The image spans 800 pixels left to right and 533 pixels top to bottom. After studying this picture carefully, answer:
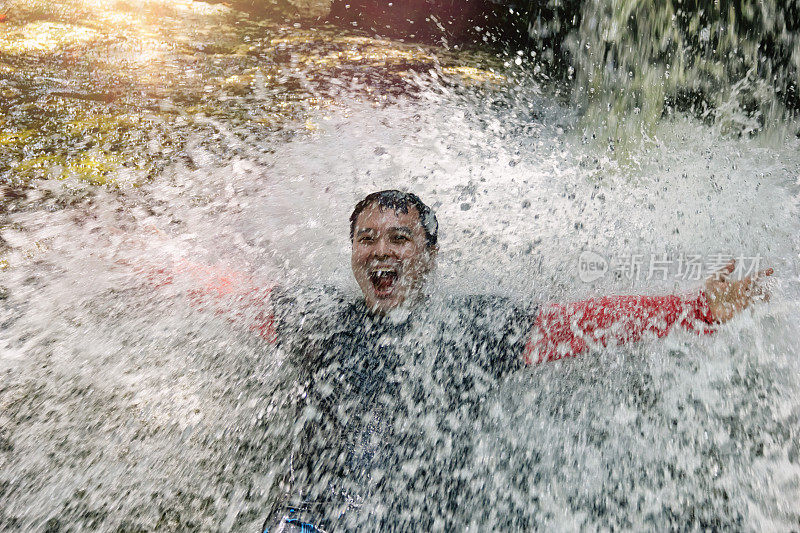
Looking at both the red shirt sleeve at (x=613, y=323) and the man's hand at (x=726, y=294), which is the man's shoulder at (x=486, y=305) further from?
the man's hand at (x=726, y=294)

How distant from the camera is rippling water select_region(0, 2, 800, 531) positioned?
2.49 m

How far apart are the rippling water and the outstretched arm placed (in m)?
0.28

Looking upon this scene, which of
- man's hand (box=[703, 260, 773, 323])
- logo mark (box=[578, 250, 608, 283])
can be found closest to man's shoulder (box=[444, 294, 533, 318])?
man's hand (box=[703, 260, 773, 323])

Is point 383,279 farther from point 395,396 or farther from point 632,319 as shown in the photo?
point 632,319

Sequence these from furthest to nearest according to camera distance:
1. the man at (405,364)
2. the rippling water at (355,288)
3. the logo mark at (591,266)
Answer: the logo mark at (591,266)
the rippling water at (355,288)
the man at (405,364)

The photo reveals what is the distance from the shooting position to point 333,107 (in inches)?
232

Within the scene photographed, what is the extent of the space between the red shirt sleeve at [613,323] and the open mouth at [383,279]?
75 cm

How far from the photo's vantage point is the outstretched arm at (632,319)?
2.33 metres

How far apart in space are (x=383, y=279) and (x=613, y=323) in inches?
Answer: 44.2

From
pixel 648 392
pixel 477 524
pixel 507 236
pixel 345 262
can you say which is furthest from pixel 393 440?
pixel 507 236

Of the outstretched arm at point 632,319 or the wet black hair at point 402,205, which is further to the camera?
the wet black hair at point 402,205

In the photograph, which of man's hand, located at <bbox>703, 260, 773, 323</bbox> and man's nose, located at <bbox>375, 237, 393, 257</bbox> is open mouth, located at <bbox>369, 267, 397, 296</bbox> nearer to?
man's nose, located at <bbox>375, 237, 393, 257</bbox>

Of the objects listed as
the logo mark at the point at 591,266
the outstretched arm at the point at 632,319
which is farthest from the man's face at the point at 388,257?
the logo mark at the point at 591,266

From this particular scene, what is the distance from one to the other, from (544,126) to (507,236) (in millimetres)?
2139
